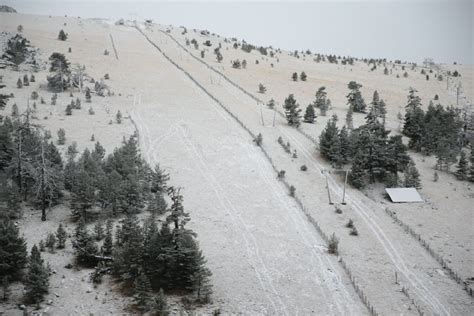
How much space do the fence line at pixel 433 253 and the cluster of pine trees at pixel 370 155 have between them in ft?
17.0

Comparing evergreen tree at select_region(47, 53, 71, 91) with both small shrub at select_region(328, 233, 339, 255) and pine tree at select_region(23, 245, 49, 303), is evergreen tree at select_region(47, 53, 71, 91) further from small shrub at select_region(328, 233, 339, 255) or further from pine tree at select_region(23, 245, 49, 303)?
small shrub at select_region(328, 233, 339, 255)

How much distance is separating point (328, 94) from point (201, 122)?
27.8m

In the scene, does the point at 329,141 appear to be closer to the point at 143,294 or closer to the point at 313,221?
the point at 313,221

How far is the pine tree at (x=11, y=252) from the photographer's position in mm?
21531

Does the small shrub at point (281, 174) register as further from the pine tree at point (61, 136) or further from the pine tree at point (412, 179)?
the pine tree at point (61, 136)

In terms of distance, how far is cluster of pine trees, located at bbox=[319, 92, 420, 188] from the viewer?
4012cm

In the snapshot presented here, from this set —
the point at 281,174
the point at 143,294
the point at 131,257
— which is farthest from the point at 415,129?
the point at 143,294

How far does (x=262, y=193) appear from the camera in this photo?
36.3 metres

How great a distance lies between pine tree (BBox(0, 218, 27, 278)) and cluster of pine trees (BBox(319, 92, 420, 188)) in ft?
89.4

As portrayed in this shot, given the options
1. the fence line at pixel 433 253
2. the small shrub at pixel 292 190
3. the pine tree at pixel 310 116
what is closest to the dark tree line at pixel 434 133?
the pine tree at pixel 310 116

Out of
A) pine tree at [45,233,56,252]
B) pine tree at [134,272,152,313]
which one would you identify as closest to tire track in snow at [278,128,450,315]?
pine tree at [134,272,152,313]

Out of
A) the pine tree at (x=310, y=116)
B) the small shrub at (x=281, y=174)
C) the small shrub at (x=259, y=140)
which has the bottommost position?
the small shrub at (x=281, y=174)

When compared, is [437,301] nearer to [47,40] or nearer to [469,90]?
[469,90]

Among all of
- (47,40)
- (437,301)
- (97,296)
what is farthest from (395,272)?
(47,40)
